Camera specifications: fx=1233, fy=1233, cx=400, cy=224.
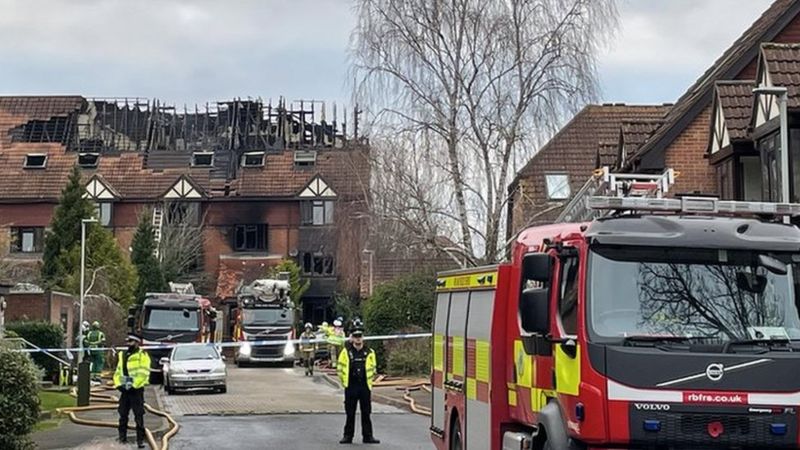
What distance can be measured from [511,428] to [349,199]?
22748mm

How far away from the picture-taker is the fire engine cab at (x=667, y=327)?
363 inches

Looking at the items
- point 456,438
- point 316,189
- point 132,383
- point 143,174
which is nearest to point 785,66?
point 456,438

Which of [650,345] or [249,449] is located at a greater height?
[650,345]

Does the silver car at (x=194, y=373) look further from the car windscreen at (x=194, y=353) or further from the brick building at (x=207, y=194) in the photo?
the brick building at (x=207, y=194)

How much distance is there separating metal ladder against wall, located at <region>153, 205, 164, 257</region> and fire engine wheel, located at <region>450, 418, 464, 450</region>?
5305 cm

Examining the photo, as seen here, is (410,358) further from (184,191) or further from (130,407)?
(184,191)

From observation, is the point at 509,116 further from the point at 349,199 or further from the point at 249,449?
the point at 249,449

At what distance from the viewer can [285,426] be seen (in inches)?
887

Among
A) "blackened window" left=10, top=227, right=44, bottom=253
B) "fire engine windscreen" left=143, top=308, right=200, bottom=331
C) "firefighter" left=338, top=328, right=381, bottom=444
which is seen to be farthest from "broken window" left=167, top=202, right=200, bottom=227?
"firefighter" left=338, top=328, right=381, bottom=444

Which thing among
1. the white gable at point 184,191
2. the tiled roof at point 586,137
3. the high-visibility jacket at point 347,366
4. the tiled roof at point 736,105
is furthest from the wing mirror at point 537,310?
the white gable at point 184,191

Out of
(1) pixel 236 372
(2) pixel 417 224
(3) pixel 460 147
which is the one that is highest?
(3) pixel 460 147

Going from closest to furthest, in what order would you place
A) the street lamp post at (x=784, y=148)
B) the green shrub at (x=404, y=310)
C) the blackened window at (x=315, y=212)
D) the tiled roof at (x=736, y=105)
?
the street lamp post at (x=784, y=148) < the tiled roof at (x=736, y=105) < the green shrub at (x=404, y=310) < the blackened window at (x=315, y=212)

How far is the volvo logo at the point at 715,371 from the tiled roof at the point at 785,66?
12.6m

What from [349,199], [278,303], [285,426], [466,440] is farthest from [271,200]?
[466,440]
